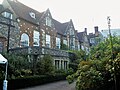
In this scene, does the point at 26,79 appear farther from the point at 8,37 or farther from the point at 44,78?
the point at 8,37

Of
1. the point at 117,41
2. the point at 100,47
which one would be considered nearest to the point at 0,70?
the point at 100,47

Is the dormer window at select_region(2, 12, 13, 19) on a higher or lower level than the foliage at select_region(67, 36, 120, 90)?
higher

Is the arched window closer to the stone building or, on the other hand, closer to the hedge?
the stone building

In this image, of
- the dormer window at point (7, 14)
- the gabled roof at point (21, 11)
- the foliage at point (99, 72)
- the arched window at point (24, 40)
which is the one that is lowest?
the foliage at point (99, 72)

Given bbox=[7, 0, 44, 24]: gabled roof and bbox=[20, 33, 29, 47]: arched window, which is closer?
bbox=[20, 33, 29, 47]: arched window

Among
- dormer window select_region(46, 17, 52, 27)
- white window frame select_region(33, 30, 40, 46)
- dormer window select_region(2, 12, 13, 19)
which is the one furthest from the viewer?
dormer window select_region(46, 17, 52, 27)

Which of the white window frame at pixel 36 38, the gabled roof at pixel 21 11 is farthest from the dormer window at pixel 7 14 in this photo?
the white window frame at pixel 36 38

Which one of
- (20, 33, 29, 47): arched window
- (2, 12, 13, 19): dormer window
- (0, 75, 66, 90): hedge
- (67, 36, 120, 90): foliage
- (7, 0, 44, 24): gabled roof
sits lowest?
(0, 75, 66, 90): hedge

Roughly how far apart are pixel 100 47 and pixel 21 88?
7170 mm

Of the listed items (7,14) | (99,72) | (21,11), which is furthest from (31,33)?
(99,72)

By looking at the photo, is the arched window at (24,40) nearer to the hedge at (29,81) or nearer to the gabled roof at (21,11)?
the gabled roof at (21,11)

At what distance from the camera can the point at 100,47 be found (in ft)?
46.1

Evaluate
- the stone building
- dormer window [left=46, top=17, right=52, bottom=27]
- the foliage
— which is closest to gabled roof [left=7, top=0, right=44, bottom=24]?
the stone building

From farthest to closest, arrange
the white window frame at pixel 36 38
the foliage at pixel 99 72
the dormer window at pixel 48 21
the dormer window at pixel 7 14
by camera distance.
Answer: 1. the dormer window at pixel 48 21
2. the white window frame at pixel 36 38
3. the dormer window at pixel 7 14
4. the foliage at pixel 99 72
